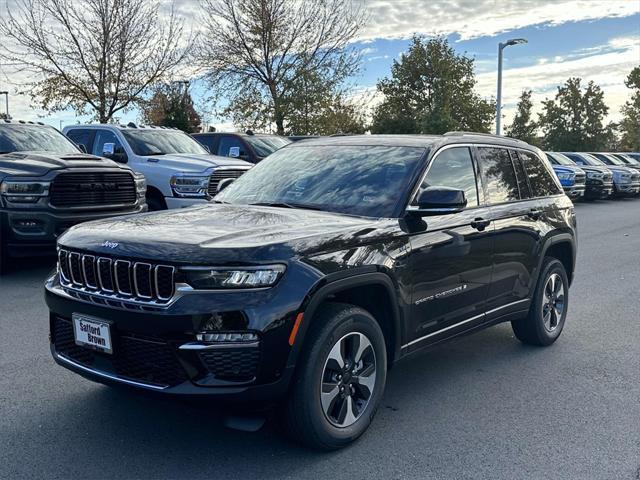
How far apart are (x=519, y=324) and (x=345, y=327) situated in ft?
8.74

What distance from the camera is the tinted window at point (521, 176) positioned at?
5.60 m

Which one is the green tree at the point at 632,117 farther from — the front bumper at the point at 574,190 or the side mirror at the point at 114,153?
the side mirror at the point at 114,153

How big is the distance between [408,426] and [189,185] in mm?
7620

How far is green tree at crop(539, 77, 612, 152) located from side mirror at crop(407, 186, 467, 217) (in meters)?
63.0

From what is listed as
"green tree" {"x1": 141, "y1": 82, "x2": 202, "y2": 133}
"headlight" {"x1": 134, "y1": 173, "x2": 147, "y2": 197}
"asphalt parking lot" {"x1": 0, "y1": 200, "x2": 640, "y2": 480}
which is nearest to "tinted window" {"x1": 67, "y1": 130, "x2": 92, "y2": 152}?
"headlight" {"x1": 134, "y1": 173, "x2": 147, "y2": 197}

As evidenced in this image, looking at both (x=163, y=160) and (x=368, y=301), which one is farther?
(x=163, y=160)

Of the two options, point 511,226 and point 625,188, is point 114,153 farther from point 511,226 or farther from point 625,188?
point 625,188

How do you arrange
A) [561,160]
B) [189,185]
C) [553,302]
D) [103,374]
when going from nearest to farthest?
[103,374]
[553,302]
[189,185]
[561,160]

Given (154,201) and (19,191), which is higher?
(19,191)

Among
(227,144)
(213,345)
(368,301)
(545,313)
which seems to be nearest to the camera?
(213,345)

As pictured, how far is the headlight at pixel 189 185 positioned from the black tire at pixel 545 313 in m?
6.39

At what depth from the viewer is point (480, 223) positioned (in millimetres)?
4816

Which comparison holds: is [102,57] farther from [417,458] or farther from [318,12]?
[417,458]

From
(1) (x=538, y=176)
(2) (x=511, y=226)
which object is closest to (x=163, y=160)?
(1) (x=538, y=176)
